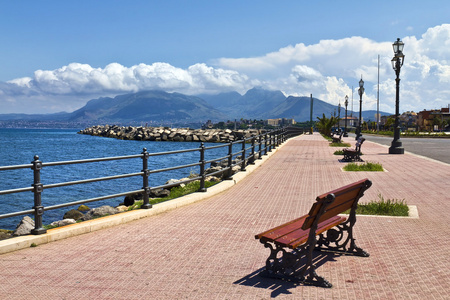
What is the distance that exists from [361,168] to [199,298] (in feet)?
41.4

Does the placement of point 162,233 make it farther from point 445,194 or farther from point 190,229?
point 445,194

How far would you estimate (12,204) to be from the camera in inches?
768

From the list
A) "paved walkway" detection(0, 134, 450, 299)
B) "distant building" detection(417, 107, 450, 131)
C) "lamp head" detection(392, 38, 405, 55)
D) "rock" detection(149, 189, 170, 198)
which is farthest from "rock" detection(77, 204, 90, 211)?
"distant building" detection(417, 107, 450, 131)

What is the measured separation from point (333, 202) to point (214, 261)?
65.8 inches

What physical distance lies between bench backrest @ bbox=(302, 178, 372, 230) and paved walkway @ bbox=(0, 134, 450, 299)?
0.70 metres

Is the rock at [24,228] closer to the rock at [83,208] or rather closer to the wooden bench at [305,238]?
the rock at [83,208]

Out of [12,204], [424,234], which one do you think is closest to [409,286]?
[424,234]

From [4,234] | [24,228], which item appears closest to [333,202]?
[24,228]

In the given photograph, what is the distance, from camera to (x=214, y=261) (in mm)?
5613

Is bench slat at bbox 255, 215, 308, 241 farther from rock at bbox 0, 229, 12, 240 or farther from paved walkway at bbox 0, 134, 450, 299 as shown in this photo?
rock at bbox 0, 229, 12, 240

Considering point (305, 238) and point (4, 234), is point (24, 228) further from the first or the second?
point (305, 238)

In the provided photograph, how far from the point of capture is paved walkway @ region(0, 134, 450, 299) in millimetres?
4633

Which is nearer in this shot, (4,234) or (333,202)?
(333,202)

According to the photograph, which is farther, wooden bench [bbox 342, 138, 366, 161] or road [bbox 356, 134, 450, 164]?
road [bbox 356, 134, 450, 164]
